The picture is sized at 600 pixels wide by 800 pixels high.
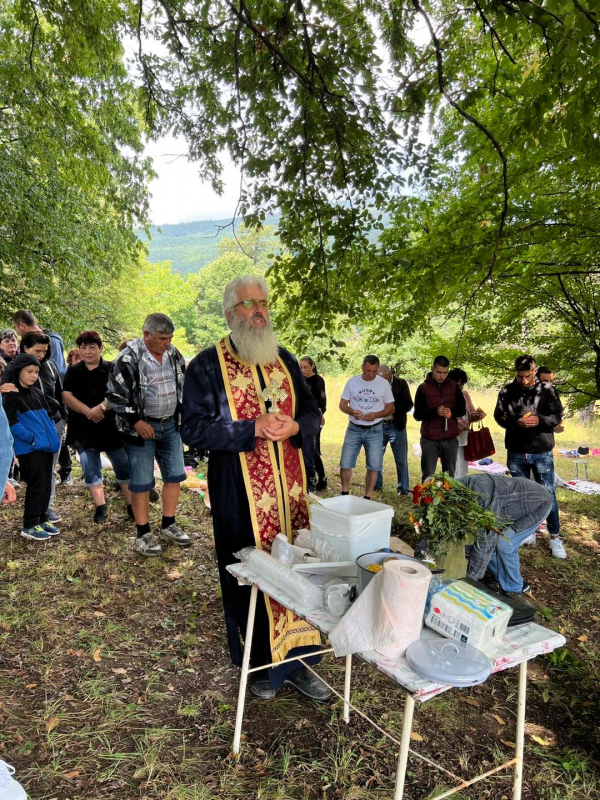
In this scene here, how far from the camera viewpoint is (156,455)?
14.8 ft

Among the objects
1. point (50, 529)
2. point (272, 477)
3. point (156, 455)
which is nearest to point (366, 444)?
point (156, 455)

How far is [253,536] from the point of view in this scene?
8.38 feet

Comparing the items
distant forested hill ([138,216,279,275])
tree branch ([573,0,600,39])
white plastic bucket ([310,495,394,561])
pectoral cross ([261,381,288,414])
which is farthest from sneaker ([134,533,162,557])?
distant forested hill ([138,216,279,275])

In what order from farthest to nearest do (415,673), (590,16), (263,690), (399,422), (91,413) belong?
(399,422), (91,413), (263,690), (590,16), (415,673)

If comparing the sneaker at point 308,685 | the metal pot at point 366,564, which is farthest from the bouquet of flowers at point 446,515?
the sneaker at point 308,685

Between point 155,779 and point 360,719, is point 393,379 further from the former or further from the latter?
point 155,779

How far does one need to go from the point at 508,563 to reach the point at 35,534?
4170 mm

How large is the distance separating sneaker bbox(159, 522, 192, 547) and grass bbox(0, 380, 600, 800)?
17.2 inches

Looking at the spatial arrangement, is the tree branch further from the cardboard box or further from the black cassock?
the cardboard box

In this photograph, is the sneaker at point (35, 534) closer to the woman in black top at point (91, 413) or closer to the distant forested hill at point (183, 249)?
the woman in black top at point (91, 413)

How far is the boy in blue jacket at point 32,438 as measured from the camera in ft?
14.0

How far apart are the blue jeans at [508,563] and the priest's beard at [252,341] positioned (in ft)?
8.60

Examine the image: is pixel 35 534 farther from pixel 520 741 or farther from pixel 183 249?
pixel 183 249

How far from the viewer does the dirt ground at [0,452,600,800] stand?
2.19 metres
